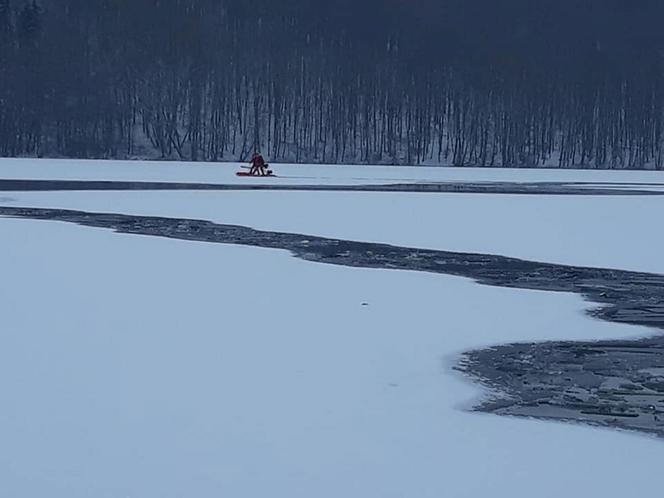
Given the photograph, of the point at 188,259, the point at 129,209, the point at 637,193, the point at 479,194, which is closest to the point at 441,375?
the point at 188,259

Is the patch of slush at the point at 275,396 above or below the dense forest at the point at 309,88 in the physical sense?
below

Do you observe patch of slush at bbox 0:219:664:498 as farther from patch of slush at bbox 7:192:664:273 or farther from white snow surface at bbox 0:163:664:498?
patch of slush at bbox 7:192:664:273

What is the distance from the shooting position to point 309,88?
81.7 metres

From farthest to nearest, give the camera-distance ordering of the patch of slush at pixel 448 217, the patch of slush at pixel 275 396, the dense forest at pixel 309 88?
the dense forest at pixel 309 88, the patch of slush at pixel 448 217, the patch of slush at pixel 275 396

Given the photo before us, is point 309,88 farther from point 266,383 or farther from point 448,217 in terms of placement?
point 266,383

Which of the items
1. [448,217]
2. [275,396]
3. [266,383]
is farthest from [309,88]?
[275,396]

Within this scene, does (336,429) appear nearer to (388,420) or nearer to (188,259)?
(388,420)

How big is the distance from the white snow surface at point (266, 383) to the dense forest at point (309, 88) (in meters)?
61.5

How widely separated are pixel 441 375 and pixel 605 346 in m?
1.86

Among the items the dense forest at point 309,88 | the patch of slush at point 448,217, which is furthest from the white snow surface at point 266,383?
the dense forest at point 309,88

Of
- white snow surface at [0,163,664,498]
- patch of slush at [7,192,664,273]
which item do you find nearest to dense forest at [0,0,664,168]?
patch of slush at [7,192,664,273]

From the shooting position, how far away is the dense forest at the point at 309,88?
75750 millimetres

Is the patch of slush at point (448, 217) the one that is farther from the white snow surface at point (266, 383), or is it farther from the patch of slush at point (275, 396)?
the patch of slush at point (275, 396)

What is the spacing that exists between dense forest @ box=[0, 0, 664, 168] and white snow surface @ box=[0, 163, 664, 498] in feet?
202
